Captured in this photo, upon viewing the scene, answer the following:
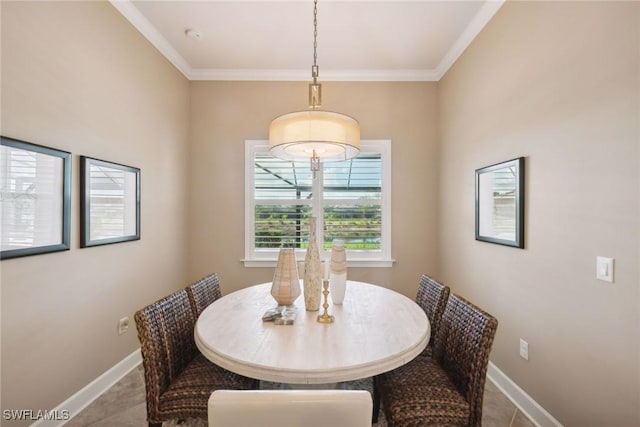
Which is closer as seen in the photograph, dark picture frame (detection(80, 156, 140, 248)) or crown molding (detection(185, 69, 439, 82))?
dark picture frame (detection(80, 156, 140, 248))

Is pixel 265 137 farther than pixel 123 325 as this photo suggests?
Yes

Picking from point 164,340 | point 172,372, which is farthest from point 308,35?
point 172,372

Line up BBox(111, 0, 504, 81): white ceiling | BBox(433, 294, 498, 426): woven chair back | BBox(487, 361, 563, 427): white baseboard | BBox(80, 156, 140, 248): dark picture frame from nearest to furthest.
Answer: BBox(433, 294, 498, 426): woven chair back < BBox(487, 361, 563, 427): white baseboard < BBox(80, 156, 140, 248): dark picture frame < BBox(111, 0, 504, 81): white ceiling

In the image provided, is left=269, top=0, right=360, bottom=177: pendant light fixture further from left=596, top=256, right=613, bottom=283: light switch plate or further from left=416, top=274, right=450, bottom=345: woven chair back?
left=596, top=256, right=613, bottom=283: light switch plate

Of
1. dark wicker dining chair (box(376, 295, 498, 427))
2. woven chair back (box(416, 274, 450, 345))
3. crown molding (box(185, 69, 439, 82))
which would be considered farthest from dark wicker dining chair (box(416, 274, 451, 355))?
crown molding (box(185, 69, 439, 82))

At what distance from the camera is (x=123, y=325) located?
2.28 metres

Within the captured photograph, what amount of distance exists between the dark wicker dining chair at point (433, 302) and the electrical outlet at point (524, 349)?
0.65m

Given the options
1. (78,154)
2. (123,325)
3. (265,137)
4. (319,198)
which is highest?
(265,137)

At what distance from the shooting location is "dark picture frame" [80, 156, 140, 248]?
1.91 metres

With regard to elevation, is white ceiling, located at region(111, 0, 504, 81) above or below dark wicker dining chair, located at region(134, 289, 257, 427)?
above

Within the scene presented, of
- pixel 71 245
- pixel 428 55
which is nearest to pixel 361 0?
pixel 428 55

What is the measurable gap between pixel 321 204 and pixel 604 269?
7.72ft

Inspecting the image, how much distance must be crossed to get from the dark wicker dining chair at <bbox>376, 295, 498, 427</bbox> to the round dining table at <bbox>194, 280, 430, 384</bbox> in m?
0.19

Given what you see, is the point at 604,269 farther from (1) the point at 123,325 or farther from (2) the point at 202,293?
(1) the point at 123,325
